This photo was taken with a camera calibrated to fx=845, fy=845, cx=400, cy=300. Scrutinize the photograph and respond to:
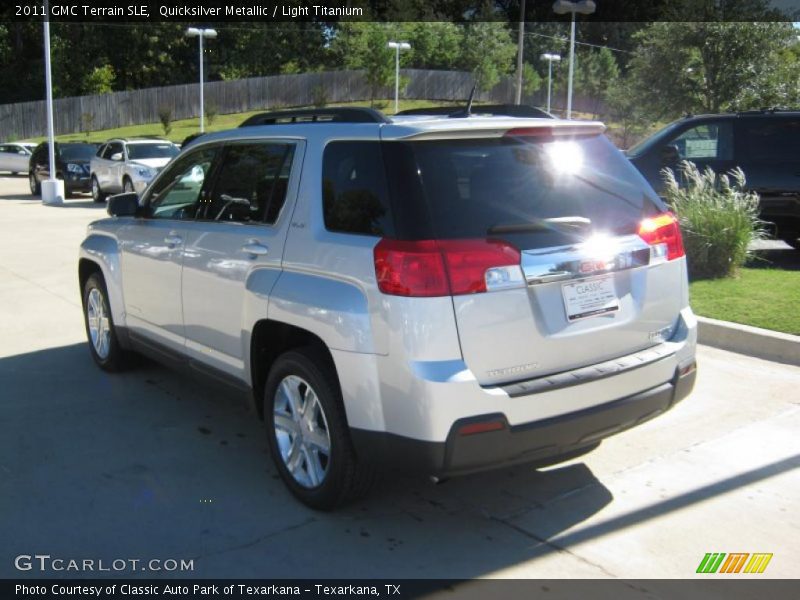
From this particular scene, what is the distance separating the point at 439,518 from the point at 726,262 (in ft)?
19.2

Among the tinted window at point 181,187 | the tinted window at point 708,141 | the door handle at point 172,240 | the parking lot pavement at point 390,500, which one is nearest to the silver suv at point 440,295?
the parking lot pavement at point 390,500

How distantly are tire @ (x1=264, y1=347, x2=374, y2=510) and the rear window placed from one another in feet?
2.72

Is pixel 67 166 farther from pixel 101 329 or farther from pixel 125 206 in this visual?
pixel 125 206

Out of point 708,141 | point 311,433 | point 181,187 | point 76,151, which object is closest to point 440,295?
point 311,433

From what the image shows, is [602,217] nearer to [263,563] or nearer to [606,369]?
[606,369]

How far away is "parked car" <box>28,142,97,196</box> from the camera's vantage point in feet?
79.8

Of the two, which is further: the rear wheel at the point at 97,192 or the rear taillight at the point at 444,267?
the rear wheel at the point at 97,192

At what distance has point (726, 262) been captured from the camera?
8695mm

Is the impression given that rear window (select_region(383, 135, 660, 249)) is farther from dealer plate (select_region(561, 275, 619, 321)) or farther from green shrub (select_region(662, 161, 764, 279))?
green shrub (select_region(662, 161, 764, 279))

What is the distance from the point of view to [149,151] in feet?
71.4

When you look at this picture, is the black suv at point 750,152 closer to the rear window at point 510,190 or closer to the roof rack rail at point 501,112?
the roof rack rail at point 501,112

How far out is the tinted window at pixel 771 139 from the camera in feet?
33.9

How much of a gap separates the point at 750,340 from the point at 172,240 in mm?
4495

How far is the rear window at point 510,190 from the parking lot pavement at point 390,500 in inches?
52.4
